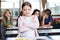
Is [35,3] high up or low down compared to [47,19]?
up

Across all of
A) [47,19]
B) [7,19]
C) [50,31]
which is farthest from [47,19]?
[7,19]

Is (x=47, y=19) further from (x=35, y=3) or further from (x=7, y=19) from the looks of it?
(x=7, y=19)

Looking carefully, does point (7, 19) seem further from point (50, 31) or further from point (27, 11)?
point (50, 31)

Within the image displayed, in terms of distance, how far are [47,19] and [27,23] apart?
0.72ft

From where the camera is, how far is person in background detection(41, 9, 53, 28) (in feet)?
4.47

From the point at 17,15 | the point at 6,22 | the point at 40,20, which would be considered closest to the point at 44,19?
the point at 40,20

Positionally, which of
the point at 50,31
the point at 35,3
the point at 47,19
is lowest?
the point at 50,31

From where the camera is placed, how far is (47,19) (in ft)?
4.59

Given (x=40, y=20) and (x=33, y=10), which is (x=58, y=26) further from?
(x=33, y=10)

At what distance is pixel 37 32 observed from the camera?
137 cm

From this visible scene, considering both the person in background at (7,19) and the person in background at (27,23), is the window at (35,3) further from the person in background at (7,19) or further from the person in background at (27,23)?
the person in background at (7,19)

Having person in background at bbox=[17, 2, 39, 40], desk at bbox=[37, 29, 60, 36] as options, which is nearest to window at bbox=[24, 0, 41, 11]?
person in background at bbox=[17, 2, 39, 40]

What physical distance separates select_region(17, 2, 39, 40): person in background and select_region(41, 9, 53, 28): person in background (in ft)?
0.24

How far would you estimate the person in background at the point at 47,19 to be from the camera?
1363 millimetres
